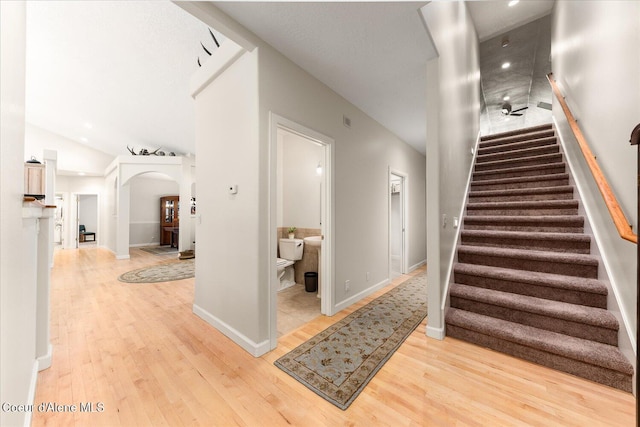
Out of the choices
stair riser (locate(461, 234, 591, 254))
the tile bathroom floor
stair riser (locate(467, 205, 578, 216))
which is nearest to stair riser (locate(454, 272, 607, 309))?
stair riser (locate(461, 234, 591, 254))

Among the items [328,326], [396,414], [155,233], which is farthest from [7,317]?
[155,233]

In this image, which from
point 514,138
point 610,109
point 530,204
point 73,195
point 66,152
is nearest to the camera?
point 610,109

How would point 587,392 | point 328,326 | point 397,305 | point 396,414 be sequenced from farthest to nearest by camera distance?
1. point 397,305
2. point 328,326
3. point 587,392
4. point 396,414

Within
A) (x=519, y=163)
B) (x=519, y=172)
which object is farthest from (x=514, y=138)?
(x=519, y=172)

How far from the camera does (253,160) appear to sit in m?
2.10

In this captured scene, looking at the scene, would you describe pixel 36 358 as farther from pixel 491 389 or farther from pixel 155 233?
pixel 155 233

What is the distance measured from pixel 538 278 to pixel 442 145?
61.6 inches

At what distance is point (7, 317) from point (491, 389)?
2.68 meters

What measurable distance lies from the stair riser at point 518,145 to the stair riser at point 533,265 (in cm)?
281

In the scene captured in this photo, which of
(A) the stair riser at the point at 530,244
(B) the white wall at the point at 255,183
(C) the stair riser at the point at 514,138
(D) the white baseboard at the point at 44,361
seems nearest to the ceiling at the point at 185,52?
(B) the white wall at the point at 255,183

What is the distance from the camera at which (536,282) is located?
2275mm

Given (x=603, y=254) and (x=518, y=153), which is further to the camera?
(x=518, y=153)

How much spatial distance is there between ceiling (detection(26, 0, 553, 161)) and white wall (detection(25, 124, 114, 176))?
83.4 inches

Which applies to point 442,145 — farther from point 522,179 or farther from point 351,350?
point 351,350
